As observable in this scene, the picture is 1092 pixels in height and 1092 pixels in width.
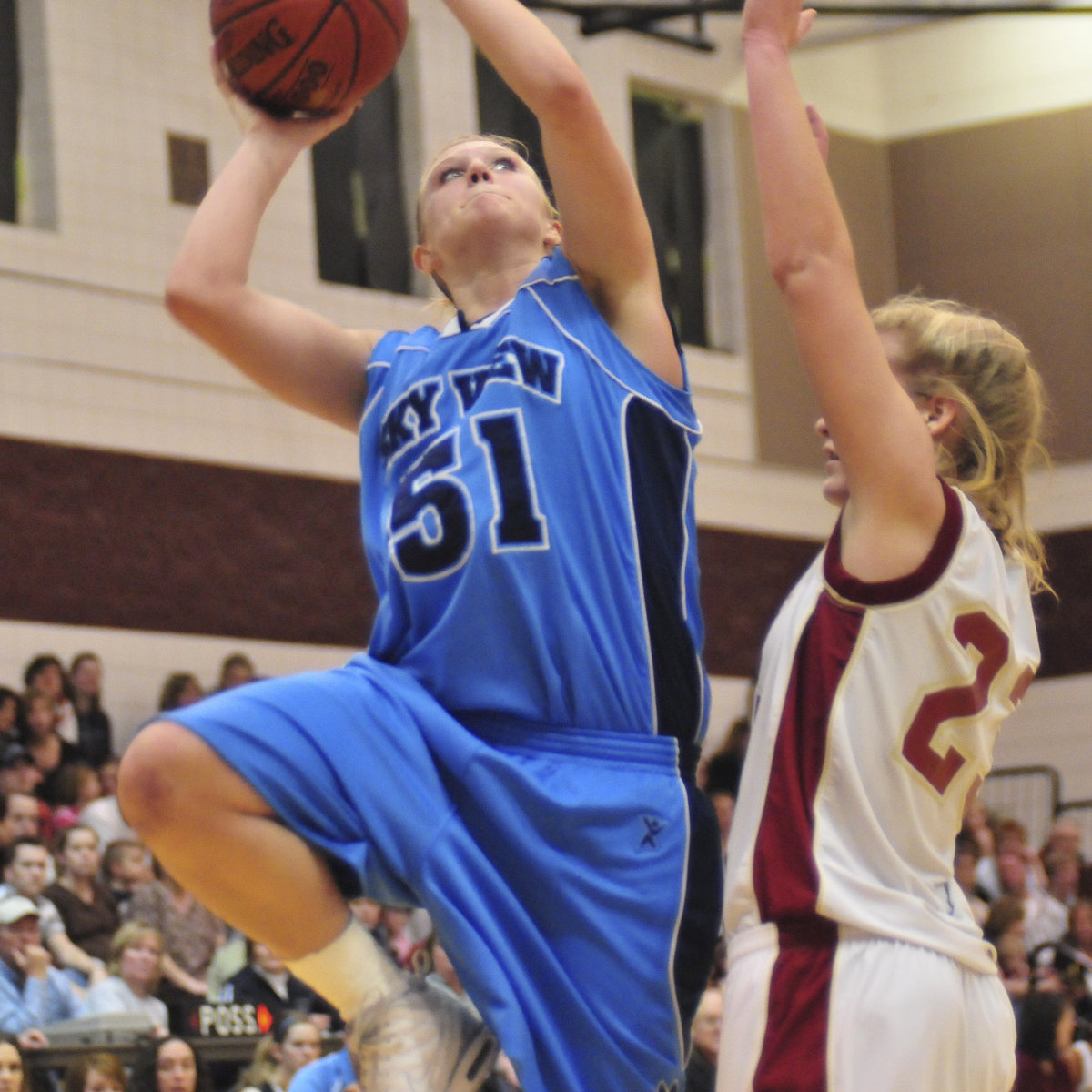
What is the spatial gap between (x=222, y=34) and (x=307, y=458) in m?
10.1

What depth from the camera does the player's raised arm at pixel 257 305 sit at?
142 inches

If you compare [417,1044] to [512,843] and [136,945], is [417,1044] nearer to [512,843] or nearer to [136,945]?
[512,843]

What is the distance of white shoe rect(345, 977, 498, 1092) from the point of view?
10.1 feet

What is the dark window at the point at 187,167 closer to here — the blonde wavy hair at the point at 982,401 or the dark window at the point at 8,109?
the dark window at the point at 8,109

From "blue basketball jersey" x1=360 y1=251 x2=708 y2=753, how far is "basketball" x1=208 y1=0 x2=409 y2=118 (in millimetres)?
527

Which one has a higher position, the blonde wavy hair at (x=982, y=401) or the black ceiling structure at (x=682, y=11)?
the black ceiling structure at (x=682, y=11)

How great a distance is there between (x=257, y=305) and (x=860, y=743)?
150cm

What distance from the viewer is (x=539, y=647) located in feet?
10.6

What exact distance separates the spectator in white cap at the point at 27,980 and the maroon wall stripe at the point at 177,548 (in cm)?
396

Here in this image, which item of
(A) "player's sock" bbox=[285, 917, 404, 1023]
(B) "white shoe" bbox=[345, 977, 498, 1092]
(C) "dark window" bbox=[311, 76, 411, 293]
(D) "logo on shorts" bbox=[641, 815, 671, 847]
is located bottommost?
(B) "white shoe" bbox=[345, 977, 498, 1092]

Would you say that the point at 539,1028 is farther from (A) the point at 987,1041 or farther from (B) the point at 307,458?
(B) the point at 307,458

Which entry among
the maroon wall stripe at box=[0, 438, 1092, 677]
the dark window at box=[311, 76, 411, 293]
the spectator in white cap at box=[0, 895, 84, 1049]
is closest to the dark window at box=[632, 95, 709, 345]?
the dark window at box=[311, 76, 411, 293]

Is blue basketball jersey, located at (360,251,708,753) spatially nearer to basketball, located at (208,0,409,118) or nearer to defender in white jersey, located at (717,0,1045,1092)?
defender in white jersey, located at (717,0,1045,1092)

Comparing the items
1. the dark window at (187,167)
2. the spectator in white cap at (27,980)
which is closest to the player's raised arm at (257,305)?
the spectator in white cap at (27,980)
